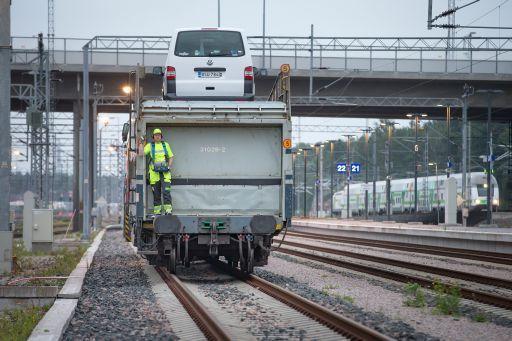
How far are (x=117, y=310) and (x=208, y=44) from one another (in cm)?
835

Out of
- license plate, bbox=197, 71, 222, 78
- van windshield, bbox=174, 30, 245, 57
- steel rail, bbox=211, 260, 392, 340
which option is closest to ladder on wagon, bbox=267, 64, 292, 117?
license plate, bbox=197, 71, 222, 78

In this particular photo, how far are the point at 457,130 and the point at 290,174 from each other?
9552 cm

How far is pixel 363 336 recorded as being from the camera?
8.36 m

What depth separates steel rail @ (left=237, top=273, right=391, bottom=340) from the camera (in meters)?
8.39

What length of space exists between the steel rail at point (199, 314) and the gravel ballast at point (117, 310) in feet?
1.20

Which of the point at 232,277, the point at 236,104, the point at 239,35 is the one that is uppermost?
the point at 239,35

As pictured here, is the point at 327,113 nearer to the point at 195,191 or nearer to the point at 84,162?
the point at 84,162

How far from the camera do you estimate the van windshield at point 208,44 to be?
704 inches

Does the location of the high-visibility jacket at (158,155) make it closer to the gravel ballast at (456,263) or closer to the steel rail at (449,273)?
the steel rail at (449,273)

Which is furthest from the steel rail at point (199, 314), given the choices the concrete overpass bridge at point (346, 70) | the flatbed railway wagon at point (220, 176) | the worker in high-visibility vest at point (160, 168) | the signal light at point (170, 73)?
the concrete overpass bridge at point (346, 70)


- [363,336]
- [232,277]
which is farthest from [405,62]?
[363,336]

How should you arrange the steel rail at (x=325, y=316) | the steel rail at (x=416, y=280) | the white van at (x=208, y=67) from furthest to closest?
the white van at (x=208, y=67) → the steel rail at (x=416, y=280) → the steel rail at (x=325, y=316)

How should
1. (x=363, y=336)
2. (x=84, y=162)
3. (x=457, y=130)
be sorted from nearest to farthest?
(x=363, y=336), (x=84, y=162), (x=457, y=130)

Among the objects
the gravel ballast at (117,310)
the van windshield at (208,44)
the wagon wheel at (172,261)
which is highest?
the van windshield at (208,44)
